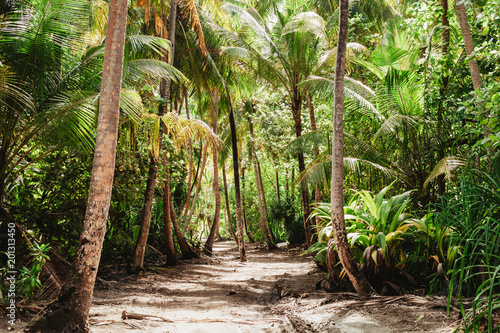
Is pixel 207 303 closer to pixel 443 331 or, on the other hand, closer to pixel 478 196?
pixel 443 331

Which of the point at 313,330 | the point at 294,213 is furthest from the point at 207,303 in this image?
the point at 294,213

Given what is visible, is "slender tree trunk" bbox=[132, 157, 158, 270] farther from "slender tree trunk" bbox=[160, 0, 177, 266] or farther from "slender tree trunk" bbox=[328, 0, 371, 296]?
"slender tree trunk" bbox=[328, 0, 371, 296]

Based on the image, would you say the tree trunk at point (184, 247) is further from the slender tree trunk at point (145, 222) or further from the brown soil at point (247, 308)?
the brown soil at point (247, 308)

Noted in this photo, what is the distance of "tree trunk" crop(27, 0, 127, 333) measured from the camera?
11.2ft

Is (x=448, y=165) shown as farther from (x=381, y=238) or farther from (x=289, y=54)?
(x=289, y=54)

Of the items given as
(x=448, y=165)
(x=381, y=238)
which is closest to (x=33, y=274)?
(x=381, y=238)

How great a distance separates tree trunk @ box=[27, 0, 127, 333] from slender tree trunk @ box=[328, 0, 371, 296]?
296cm

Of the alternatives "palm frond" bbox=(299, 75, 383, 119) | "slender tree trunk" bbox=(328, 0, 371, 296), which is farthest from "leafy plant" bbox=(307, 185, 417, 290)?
"palm frond" bbox=(299, 75, 383, 119)

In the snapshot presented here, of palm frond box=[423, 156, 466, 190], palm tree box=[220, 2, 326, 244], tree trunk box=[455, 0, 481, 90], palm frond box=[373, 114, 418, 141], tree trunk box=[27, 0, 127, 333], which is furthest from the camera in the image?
palm tree box=[220, 2, 326, 244]

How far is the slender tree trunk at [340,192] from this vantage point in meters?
4.94

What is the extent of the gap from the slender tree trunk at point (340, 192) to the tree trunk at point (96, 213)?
2.96 metres

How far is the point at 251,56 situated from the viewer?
1319cm

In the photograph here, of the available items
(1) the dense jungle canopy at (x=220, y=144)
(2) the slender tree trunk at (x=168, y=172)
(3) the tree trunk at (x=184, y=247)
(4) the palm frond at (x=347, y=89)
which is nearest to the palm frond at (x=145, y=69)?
(1) the dense jungle canopy at (x=220, y=144)

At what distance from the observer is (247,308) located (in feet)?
19.2
